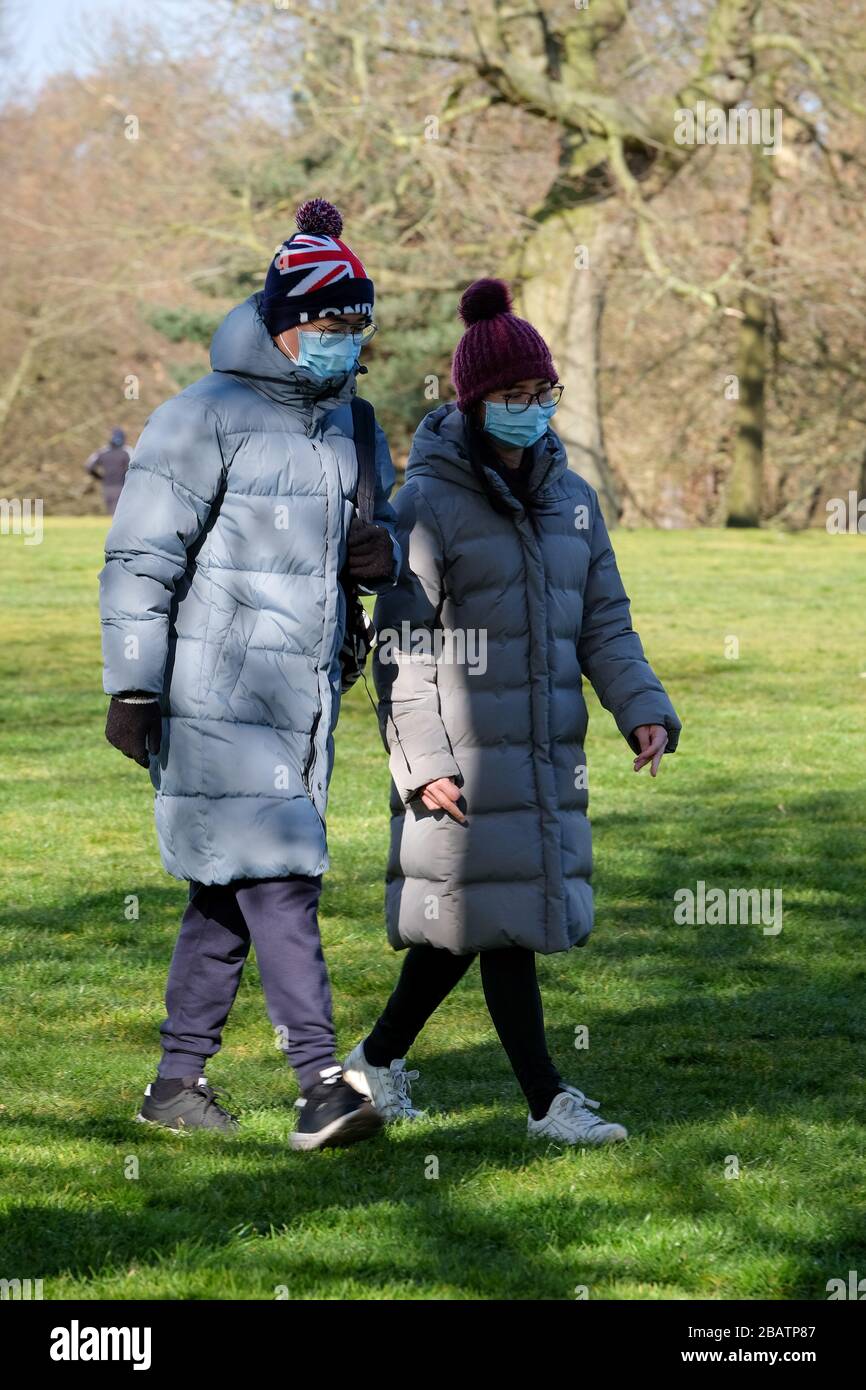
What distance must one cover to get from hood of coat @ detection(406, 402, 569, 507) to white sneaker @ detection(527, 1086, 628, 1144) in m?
1.35

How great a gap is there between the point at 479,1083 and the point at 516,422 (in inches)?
67.7

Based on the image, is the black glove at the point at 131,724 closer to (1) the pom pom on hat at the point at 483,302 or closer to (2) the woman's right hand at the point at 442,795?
(2) the woman's right hand at the point at 442,795

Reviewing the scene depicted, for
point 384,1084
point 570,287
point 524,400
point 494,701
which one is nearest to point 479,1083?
point 384,1084

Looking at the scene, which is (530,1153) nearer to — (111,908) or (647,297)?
(111,908)

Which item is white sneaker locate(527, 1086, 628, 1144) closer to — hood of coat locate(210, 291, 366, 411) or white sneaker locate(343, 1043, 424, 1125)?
white sneaker locate(343, 1043, 424, 1125)

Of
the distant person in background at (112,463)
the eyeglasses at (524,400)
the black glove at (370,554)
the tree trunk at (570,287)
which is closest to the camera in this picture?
the black glove at (370,554)

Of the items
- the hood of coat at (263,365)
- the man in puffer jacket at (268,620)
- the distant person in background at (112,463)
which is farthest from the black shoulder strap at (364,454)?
the distant person in background at (112,463)

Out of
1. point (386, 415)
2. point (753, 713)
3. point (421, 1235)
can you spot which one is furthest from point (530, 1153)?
point (386, 415)

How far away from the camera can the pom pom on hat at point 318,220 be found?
4.52m

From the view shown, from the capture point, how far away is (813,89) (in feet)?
85.3

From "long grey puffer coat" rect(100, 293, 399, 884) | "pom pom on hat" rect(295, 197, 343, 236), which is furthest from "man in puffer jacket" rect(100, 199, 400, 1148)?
"pom pom on hat" rect(295, 197, 343, 236)

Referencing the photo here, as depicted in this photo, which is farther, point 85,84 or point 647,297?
point 85,84
